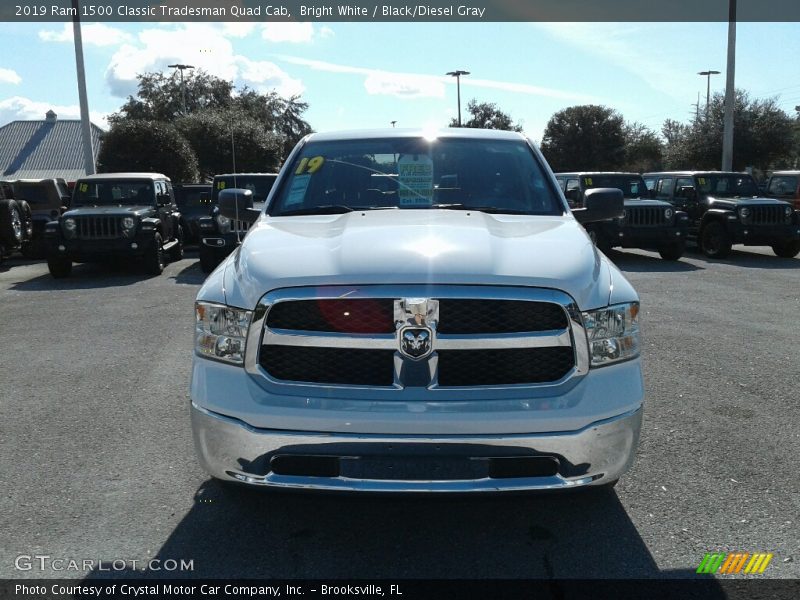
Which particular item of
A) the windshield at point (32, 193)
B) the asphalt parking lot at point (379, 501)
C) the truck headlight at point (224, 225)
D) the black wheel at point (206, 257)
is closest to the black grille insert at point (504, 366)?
the asphalt parking lot at point (379, 501)

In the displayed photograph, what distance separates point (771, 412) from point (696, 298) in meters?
5.48

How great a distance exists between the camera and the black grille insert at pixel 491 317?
9.52ft

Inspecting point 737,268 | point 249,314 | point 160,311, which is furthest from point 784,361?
point 737,268

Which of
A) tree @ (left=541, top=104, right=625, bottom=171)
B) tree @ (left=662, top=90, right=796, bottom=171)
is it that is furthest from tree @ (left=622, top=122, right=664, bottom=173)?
tree @ (left=662, top=90, right=796, bottom=171)

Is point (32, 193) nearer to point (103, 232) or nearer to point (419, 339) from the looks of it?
point (103, 232)

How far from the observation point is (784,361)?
6.55 meters

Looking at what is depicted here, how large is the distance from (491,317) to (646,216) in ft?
41.7

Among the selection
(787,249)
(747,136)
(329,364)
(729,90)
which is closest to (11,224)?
(329,364)

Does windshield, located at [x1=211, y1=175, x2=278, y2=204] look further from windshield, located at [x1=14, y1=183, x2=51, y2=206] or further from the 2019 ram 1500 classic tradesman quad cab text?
the 2019 ram 1500 classic tradesman quad cab text

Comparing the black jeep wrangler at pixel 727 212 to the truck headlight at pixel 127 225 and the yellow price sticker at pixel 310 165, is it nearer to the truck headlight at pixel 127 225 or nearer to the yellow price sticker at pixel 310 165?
the truck headlight at pixel 127 225

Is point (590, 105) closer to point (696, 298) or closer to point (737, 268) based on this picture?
point (737, 268)

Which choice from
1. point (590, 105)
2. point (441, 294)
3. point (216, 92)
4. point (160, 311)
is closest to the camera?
point (441, 294)

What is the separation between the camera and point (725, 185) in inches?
639

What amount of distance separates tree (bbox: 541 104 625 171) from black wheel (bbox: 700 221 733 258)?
35229 mm
